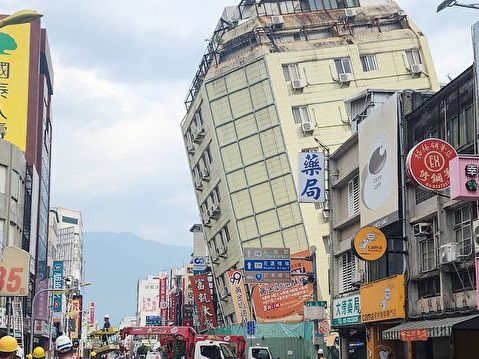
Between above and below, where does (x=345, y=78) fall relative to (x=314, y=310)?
above

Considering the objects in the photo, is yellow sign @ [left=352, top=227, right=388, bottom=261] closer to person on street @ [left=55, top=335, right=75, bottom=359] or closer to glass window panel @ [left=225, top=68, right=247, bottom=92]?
person on street @ [left=55, top=335, right=75, bottom=359]

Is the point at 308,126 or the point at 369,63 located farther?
the point at 369,63

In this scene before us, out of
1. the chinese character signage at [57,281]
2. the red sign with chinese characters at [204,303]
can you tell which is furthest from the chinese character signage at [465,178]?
the chinese character signage at [57,281]

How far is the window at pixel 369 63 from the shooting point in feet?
208

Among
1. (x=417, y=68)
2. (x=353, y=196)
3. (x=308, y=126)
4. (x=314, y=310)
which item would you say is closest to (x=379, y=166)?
(x=353, y=196)

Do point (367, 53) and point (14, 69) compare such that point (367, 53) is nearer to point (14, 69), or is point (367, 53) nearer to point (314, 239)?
point (314, 239)

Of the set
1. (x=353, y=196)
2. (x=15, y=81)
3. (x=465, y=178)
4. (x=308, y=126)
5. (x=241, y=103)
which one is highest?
(x=15, y=81)

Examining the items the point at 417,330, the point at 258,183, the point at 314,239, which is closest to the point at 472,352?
the point at 417,330

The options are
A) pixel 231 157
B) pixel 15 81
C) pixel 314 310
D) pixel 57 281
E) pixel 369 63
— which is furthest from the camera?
pixel 57 281

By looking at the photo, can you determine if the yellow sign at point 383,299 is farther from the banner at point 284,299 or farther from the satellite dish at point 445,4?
the banner at point 284,299

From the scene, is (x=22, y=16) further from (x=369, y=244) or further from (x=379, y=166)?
(x=379, y=166)

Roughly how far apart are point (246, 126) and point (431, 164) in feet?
130

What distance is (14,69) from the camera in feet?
236

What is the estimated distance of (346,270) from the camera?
132 ft
